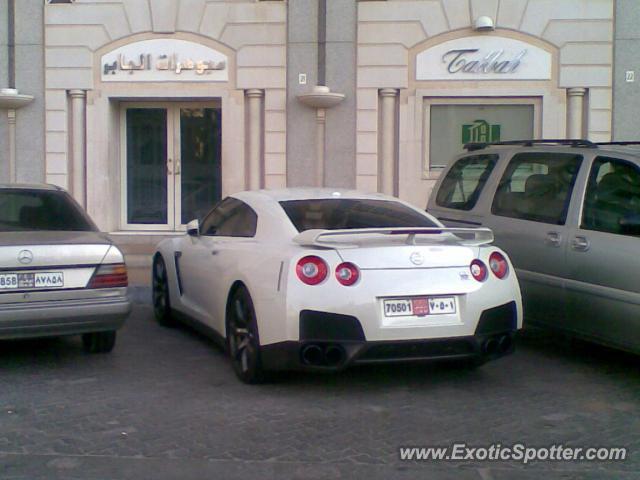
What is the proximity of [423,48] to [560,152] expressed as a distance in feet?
23.0

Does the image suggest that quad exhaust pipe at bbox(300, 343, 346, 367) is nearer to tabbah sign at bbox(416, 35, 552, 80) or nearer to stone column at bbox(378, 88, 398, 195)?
stone column at bbox(378, 88, 398, 195)

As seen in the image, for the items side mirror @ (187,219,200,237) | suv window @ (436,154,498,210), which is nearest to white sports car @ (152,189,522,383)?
side mirror @ (187,219,200,237)

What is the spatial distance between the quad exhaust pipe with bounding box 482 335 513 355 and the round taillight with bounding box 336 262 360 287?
1.02 m

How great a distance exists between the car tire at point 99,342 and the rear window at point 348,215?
74.4 inches

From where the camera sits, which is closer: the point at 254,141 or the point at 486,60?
the point at 486,60

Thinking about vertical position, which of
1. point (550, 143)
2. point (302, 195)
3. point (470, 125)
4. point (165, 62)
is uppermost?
point (165, 62)

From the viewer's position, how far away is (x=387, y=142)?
45.2ft

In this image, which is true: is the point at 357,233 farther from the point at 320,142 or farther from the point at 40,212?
the point at 320,142

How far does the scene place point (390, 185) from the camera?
13.8 meters

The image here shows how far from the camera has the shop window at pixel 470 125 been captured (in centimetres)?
1379

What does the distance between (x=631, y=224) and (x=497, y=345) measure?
1.28 m

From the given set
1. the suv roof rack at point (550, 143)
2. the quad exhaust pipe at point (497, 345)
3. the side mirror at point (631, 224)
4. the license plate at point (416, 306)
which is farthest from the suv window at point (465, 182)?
the license plate at point (416, 306)

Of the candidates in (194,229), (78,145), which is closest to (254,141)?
(78,145)

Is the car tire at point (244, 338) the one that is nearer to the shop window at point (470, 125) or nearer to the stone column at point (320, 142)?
the stone column at point (320, 142)
